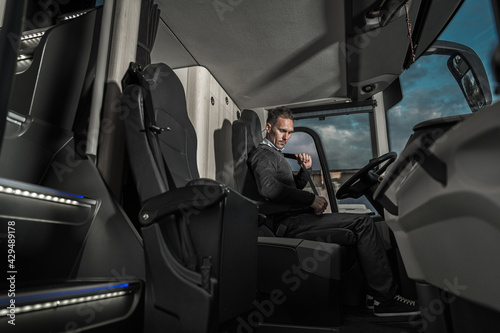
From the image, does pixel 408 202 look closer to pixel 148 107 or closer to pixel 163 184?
pixel 163 184

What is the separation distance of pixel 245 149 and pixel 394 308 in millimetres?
1458

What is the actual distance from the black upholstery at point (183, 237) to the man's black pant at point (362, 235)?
628mm

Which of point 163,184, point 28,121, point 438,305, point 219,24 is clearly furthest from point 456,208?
point 219,24

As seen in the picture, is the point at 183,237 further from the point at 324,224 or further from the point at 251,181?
the point at 251,181

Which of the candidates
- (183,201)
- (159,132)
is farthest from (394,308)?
(159,132)

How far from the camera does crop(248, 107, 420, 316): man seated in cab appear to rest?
1621 mm

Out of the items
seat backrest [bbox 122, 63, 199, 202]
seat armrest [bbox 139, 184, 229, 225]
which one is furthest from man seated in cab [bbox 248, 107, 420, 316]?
seat armrest [bbox 139, 184, 229, 225]

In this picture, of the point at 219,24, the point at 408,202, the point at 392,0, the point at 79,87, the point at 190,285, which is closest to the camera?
the point at 408,202

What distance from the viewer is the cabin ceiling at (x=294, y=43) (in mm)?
2312

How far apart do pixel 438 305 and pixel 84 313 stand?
92cm

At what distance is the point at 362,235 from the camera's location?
169 centimetres

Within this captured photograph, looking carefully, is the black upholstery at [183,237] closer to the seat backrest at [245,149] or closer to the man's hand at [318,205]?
the man's hand at [318,205]

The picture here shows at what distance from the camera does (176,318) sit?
933 mm

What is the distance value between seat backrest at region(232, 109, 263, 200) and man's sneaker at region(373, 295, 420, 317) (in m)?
0.94
